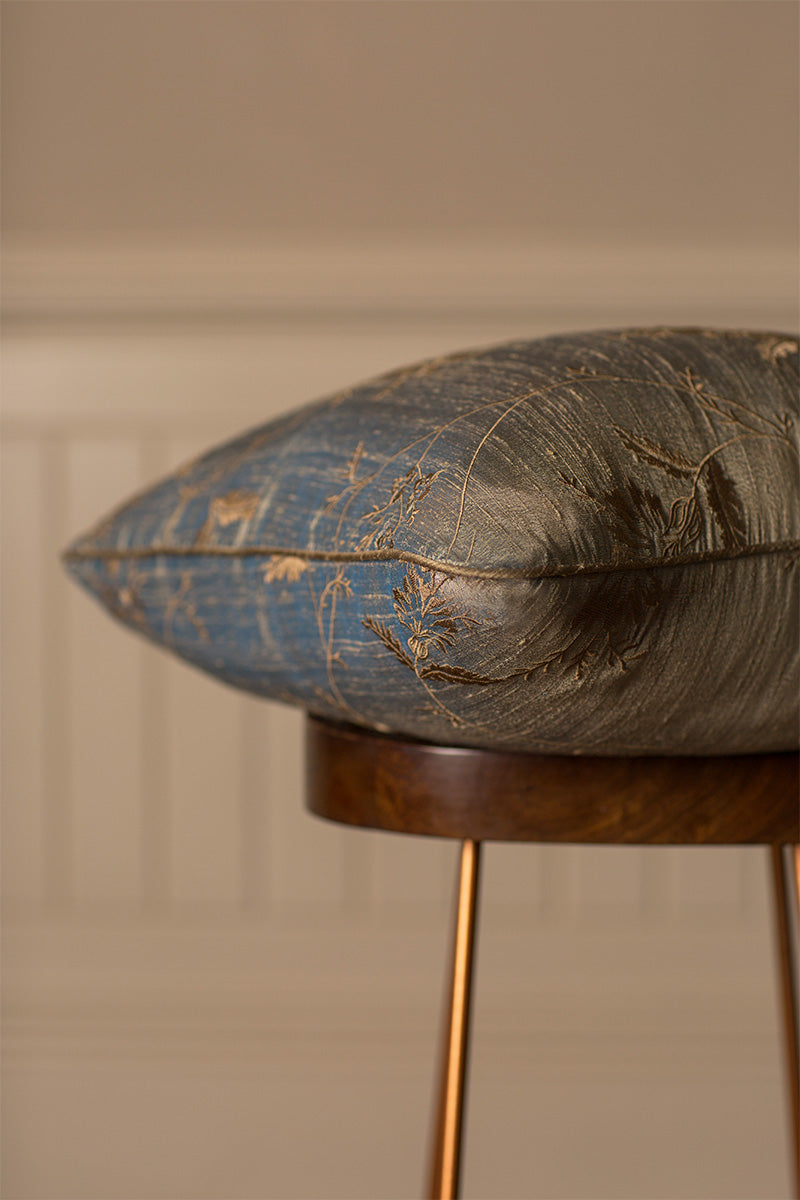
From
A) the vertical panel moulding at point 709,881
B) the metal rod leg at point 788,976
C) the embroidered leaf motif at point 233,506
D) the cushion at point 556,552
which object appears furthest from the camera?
Answer: the vertical panel moulding at point 709,881

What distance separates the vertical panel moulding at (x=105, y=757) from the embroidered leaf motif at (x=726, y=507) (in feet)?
2.51

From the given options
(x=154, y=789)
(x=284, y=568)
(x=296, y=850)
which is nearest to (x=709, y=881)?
(x=296, y=850)

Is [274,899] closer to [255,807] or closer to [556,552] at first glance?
[255,807]

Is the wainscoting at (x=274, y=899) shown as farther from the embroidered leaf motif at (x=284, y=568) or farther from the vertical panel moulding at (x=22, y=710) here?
the embroidered leaf motif at (x=284, y=568)

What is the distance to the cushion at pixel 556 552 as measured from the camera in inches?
14.7

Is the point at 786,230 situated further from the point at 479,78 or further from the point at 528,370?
the point at 528,370

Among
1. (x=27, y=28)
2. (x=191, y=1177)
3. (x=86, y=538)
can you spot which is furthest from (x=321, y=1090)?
Answer: (x=27, y=28)

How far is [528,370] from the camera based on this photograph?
43cm

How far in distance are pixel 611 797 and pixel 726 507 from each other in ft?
0.41

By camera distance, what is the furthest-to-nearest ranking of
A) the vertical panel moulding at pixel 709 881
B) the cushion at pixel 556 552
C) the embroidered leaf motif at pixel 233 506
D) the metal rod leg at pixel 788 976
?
the vertical panel moulding at pixel 709 881
the metal rod leg at pixel 788 976
the embroidered leaf motif at pixel 233 506
the cushion at pixel 556 552

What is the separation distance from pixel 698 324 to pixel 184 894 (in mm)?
718

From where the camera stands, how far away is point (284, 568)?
1.50 ft

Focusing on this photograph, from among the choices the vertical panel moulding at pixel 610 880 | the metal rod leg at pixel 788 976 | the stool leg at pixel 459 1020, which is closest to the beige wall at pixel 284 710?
the vertical panel moulding at pixel 610 880

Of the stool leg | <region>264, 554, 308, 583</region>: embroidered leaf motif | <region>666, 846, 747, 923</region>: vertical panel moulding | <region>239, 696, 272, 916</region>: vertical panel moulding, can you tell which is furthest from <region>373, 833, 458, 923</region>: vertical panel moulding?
<region>264, 554, 308, 583</region>: embroidered leaf motif
